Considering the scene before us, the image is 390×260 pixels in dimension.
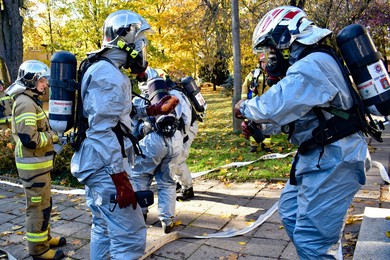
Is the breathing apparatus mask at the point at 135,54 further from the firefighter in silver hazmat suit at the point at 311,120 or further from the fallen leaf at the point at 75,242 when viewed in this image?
the fallen leaf at the point at 75,242

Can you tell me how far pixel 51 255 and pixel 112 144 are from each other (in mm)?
1938

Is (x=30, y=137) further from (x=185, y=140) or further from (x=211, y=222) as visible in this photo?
(x=211, y=222)

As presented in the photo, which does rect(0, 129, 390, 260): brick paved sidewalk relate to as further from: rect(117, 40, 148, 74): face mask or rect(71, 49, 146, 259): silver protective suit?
rect(117, 40, 148, 74): face mask

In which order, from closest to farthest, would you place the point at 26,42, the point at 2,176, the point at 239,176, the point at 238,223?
the point at 238,223 < the point at 239,176 < the point at 2,176 < the point at 26,42

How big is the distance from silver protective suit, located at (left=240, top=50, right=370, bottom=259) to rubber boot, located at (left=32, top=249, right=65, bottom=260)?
2.62 meters

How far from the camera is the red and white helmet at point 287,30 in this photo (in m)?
2.72

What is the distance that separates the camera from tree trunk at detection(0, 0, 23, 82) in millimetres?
9859

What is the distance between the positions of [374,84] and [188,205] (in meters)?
3.46

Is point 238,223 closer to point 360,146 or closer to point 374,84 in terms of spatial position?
point 360,146

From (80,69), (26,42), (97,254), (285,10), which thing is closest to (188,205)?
(97,254)

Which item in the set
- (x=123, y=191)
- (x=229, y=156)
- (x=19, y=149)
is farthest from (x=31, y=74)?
(x=229, y=156)

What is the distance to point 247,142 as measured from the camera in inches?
372

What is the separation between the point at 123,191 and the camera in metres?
2.83

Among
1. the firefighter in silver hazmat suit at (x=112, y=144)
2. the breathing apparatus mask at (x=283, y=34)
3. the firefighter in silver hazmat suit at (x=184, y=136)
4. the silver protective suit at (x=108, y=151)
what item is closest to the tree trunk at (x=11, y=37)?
the firefighter in silver hazmat suit at (x=184, y=136)
